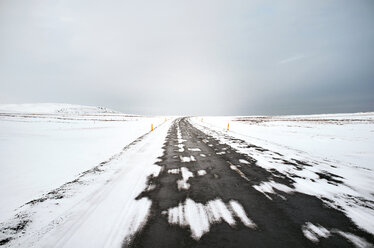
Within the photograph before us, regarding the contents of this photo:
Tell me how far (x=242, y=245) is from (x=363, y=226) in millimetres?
2368

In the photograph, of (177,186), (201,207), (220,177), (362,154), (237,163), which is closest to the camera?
(201,207)

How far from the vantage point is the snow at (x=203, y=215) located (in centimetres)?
304

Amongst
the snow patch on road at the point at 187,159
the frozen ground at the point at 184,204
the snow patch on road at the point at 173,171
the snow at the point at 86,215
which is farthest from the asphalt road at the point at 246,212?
the snow patch on road at the point at 187,159

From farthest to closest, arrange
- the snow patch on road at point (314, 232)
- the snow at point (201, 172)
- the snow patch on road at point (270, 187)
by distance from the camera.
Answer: the snow at point (201, 172), the snow patch on road at point (270, 187), the snow patch on road at point (314, 232)

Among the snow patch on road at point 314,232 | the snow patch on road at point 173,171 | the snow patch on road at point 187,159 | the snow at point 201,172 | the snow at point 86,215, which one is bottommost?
the snow patch on road at point 187,159

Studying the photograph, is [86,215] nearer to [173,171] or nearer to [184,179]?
[184,179]

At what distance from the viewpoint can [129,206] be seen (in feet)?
12.2

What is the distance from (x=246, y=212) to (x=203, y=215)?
87 cm

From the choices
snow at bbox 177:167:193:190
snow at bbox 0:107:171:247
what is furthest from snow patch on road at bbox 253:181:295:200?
snow at bbox 0:107:171:247

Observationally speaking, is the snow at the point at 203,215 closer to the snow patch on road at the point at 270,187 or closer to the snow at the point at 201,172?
the snow patch on road at the point at 270,187

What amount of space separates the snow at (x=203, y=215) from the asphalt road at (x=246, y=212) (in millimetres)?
74

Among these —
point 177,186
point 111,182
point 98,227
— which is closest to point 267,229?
point 177,186

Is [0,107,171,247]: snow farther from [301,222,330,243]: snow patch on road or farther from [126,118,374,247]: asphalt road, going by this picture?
[301,222,330,243]: snow patch on road

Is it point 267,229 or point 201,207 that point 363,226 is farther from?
point 201,207
